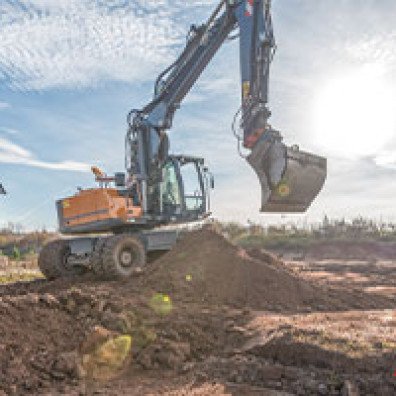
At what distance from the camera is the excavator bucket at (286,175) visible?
1097 centimetres

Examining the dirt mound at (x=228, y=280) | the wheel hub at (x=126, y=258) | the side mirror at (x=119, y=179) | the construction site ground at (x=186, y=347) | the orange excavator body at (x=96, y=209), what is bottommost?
the construction site ground at (x=186, y=347)

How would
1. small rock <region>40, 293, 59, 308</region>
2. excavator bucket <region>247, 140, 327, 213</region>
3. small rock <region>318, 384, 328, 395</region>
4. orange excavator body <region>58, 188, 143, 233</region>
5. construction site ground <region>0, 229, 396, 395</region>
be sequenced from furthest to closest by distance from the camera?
orange excavator body <region>58, 188, 143, 233</region>, excavator bucket <region>247, 140, 327, 213</region>, small rock <region>40, 293, 59, 308</region>, construction site ground <region>0, 229, 396, 395</region>, small rock <region>318, 384, 328, 395</region>

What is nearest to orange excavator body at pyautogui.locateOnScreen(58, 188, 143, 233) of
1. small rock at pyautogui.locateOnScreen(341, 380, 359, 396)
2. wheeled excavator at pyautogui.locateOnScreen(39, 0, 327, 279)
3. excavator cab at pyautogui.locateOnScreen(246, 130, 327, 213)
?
wheeled excavator at pyautogui.locateOnScreen(39, 0, 327, 279)

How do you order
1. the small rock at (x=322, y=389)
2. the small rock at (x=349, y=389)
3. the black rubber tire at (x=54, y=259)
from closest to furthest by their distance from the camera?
the small rock at (x=349, y=389) → the small rock at (x=322, y=389) → the black rubber tire at (x=54, y=259)

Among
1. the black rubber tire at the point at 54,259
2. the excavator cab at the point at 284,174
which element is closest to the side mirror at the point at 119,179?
the black rubber tire at the point at 54,259

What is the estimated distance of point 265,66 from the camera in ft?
41.1

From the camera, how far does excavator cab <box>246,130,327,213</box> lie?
11.0 m

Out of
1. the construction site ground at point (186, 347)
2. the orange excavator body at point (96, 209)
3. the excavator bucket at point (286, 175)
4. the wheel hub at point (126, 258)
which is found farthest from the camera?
the orange excavator body at point (96, 209)

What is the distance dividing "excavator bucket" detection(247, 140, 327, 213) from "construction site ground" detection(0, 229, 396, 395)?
2.16 meters

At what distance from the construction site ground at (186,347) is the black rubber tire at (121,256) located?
1950 mm

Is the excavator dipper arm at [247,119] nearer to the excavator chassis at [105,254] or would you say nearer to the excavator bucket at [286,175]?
the excavator bucket at [286,175]

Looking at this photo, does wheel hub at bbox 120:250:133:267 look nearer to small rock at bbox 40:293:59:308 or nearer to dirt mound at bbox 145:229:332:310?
dirt mound at bbox 145:229:332:310

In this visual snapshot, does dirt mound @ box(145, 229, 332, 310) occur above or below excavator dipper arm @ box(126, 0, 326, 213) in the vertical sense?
below

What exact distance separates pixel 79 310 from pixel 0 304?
3.34ft
